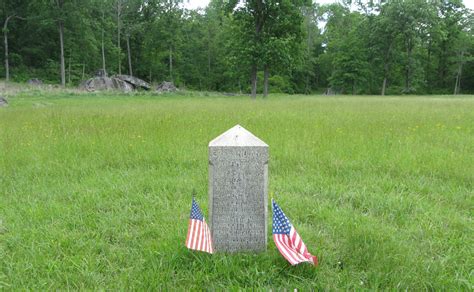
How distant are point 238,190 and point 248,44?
1073 inches

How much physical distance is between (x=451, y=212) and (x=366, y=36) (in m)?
52.4

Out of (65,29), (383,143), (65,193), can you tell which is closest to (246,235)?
(65,193)

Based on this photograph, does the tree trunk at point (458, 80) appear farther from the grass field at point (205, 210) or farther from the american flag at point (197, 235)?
the american flag at point (197, 235)

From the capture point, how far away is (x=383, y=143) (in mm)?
6227

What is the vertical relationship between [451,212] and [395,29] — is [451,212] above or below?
below

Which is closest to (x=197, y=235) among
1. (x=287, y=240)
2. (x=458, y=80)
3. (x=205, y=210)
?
(x=287, y=240)

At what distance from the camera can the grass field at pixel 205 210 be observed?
2.47 m

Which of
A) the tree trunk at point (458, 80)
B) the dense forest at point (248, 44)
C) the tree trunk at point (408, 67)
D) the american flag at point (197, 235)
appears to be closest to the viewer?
the american flag at point (197, 235)

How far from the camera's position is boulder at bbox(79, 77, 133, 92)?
98.7 ft

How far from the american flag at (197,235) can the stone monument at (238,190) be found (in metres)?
0.11

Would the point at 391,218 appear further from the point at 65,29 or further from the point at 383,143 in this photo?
the point at 65,29

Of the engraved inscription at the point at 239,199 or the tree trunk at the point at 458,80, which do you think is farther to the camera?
the tree trunk at the point at 458,80

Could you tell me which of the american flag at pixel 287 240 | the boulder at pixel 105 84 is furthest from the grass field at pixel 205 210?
the boulder at pixel 105 84

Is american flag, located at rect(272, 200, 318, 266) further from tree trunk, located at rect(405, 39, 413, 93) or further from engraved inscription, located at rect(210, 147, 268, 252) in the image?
tree trunk, located at rect(405, 39, 413, 93)
